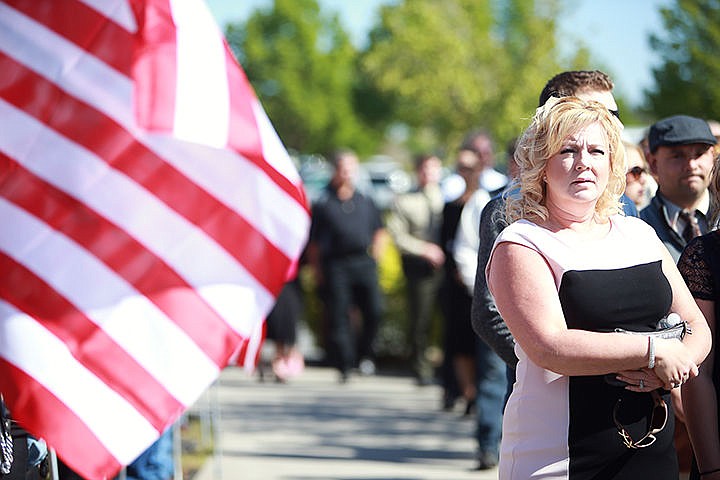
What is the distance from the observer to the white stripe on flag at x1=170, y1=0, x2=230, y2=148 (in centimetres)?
499

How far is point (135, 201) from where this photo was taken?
4.95m

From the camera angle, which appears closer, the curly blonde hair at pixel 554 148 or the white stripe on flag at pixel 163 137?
the curly blonde hair at pixel 554 148

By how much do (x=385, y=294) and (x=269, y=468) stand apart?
5.30 metres

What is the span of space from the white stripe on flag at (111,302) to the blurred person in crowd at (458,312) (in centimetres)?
420

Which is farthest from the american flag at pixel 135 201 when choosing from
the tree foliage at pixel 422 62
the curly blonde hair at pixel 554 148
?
the tree foliage at pixel 422 62

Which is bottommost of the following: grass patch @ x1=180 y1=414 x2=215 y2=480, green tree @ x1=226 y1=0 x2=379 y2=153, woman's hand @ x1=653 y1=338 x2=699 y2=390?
woman's hand @ x1=653 y1=338 x2=699 y2=390

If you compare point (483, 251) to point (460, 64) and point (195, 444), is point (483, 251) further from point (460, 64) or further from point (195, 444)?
point (460, 64)

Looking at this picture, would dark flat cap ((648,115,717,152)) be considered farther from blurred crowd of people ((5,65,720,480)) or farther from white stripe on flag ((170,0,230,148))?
white stripe on flag ((170,0,230,148))

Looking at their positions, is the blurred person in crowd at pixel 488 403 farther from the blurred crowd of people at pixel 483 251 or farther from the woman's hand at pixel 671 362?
the woman's hand at pixel 671 362

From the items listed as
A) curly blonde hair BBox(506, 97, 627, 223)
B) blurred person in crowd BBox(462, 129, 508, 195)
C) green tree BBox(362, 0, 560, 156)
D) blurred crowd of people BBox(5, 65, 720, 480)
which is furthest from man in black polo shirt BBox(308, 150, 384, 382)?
green tree BBox(362, 0, 560, 156)

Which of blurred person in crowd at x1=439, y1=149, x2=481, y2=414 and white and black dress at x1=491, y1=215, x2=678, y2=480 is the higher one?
blurred person in crowd at x1=439, y1=149, x2=481, y2=414

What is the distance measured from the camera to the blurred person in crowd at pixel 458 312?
8875mm

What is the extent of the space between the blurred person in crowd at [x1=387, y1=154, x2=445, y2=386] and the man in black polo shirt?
0.38 m

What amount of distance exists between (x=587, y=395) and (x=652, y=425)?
22 centimetres
